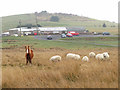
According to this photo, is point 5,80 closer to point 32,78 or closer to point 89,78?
point 32,78

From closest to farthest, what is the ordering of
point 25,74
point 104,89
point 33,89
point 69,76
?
1. point 104,89
2. point 33,89
3. point 69,76
4. point 25,74

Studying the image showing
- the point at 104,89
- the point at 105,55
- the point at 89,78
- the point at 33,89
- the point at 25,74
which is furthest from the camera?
the point at 105,55

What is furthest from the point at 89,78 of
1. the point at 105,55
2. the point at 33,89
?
the point at 105,55

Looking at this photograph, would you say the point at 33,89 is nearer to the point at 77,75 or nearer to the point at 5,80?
the point at 5,80

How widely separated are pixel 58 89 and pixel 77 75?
1544 millimetres

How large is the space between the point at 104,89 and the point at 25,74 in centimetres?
359

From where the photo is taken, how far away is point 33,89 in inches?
265

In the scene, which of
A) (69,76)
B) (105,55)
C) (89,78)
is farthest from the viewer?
(105,55)

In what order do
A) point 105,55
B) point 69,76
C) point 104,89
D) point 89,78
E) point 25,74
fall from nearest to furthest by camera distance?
point 104,89 < point 89,78 < point 69,76 < point 25,74 < point 105,55

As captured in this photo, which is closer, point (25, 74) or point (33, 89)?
point (33, 89)

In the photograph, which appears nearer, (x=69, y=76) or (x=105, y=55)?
(x=69, y=76)

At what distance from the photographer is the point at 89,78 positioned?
730cm


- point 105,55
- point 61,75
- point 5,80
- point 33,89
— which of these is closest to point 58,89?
point 33,89

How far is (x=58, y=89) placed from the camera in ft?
21.4
